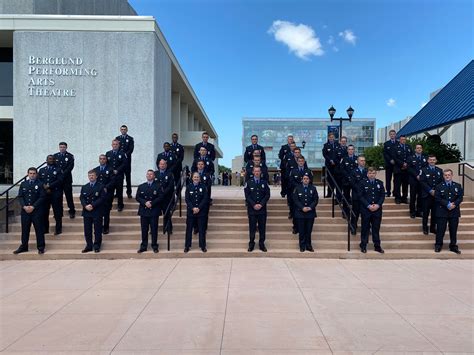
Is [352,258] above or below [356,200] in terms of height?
below

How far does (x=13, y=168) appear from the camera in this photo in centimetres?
1508

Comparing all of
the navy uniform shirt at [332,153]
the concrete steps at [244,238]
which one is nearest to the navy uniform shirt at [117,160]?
the concrete steps at [244,238]

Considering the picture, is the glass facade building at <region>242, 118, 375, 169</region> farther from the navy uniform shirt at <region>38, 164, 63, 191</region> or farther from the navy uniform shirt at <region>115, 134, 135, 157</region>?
the navy uniform shirt at <region>38, 164, 63, 191</region>

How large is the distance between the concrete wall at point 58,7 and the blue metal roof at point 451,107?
56.1 ft

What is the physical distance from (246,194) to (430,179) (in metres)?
4.29

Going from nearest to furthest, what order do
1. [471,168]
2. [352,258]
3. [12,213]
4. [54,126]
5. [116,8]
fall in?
1. [352,258]
2. [12,213]
3. [471,168]
4. [54,126]
5. [116,8]

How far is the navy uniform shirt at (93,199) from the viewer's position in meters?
7.83

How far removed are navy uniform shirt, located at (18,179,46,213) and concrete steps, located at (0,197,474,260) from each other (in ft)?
3.57

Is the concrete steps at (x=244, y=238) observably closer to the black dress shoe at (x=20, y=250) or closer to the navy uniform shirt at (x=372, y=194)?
the black dress shoe at (x=20, y=250)

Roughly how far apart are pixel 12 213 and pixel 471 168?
43.9 ft

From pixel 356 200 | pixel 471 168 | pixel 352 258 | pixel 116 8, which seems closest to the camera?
pixel 352 258

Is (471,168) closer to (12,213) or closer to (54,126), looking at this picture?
(12,213)

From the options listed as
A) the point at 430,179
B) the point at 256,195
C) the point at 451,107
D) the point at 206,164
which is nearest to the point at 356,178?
the point at 430,179

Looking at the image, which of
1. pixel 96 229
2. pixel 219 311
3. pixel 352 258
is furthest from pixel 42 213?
pixel 352 258
